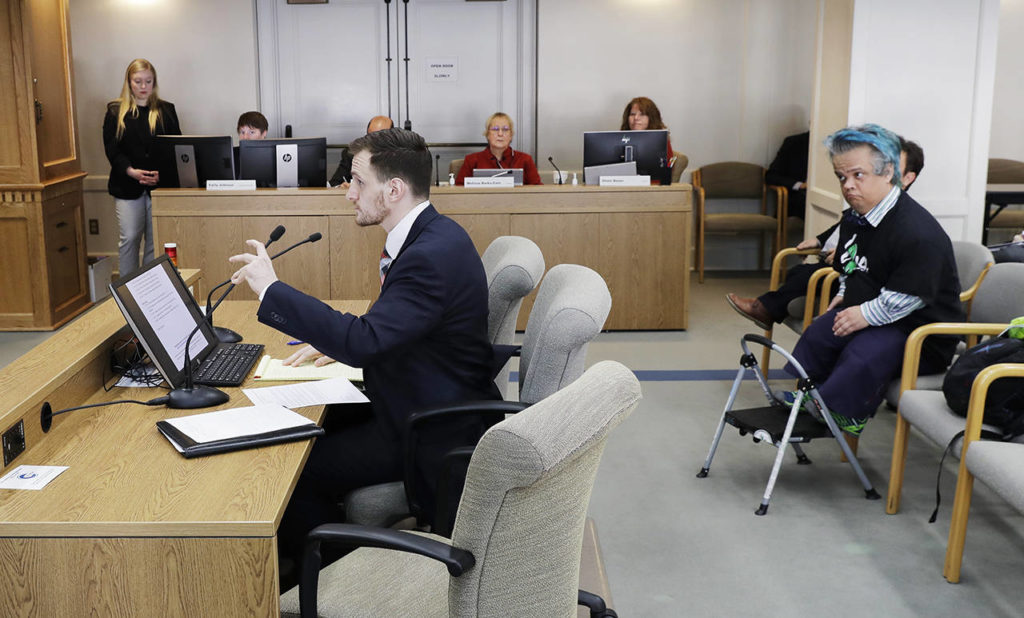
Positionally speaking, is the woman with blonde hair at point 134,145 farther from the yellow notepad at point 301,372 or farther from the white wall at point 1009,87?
the white wall at point 1009,87

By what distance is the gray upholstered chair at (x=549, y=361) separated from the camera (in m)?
2.34

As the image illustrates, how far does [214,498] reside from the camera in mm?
1778

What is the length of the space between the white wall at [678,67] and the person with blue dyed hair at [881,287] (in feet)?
14.5

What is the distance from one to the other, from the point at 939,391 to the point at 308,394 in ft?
6.76

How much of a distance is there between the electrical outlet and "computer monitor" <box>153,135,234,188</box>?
12.7ft

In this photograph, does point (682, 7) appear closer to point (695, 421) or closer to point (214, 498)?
point (695, 421)

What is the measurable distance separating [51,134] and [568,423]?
569 centimetres

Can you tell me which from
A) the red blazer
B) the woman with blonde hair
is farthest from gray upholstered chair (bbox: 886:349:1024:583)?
the woman with blonde hair

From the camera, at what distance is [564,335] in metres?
2.34

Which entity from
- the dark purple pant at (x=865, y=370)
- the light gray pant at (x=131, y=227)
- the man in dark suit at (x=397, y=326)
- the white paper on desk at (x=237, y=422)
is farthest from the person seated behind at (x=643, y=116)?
the white paper on desk at (x=237, y=422)

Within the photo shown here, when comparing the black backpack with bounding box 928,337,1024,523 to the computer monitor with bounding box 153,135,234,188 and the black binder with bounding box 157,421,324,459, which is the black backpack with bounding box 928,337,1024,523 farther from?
the computer monitor with bounding box 153,135,234,188

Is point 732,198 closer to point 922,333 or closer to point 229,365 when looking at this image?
point 922,333

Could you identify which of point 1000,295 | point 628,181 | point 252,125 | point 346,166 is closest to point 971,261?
point 1000,295

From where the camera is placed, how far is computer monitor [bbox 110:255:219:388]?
2350 mm
